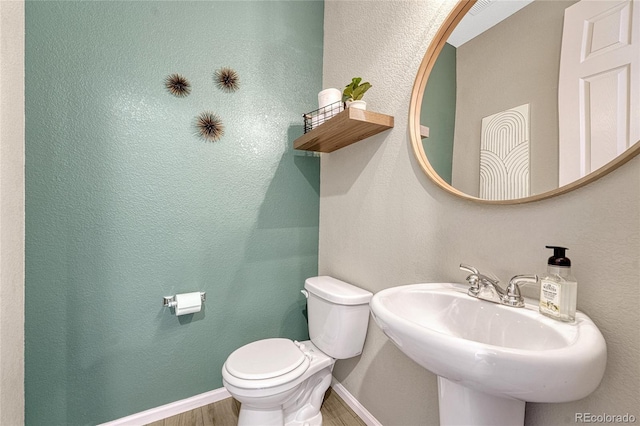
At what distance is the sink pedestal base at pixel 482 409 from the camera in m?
0.66

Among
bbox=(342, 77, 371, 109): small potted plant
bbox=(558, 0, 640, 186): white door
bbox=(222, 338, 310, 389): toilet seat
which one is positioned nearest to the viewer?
bbox=(558, 0, 640, 186): white door

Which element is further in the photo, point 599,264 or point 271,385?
point 271,385

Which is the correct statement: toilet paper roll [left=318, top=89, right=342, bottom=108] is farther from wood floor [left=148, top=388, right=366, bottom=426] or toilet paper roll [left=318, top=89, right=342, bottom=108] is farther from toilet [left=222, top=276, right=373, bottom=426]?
wood floor [left=148, top=388, right=366, bottom=426]

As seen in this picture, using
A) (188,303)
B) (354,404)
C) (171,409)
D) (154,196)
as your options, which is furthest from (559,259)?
(171,409)

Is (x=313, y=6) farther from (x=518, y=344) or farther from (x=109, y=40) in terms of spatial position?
(x=518, y=344)

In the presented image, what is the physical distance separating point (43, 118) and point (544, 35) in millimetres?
1915

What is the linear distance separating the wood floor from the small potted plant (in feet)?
5.24

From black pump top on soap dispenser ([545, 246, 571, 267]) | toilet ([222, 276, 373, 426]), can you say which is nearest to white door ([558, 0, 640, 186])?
black pump top on soap dispenser ([545, 246, 571, 267])

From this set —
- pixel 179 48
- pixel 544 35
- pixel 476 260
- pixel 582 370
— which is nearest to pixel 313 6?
pixel 179 48

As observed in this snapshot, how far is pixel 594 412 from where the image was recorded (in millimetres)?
628

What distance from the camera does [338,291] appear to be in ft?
4.32

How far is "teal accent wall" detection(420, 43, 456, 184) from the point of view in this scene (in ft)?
3.23

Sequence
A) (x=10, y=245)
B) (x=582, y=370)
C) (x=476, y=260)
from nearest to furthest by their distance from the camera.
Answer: (x=582, y=370)
(x=476, y=260)
(x=10, y=245)

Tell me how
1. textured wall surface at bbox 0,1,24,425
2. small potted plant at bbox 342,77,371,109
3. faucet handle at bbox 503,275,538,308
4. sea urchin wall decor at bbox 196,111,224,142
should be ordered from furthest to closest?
sea urchin wall decor at bbox 196,111,224,142
small potted plant at bbox 342,77,371,109
textured wall surface at bbox 0,1,24,425
faucet handle at bbox 503,275,538,308
